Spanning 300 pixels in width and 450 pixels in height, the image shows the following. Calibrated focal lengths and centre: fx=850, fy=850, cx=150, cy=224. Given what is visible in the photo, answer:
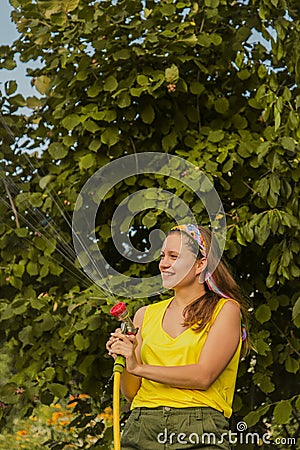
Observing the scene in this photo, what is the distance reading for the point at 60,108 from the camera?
2.69 metres

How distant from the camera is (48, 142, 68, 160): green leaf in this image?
2.71 m

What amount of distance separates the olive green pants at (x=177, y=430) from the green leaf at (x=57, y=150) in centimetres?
124

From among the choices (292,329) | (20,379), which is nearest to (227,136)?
(292,329)

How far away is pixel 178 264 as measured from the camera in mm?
1737

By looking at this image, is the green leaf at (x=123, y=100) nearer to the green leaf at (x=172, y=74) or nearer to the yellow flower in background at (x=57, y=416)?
the green leaf at (x=172, y=74)

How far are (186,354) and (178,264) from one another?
0.64ft

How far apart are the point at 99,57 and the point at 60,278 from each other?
76cm

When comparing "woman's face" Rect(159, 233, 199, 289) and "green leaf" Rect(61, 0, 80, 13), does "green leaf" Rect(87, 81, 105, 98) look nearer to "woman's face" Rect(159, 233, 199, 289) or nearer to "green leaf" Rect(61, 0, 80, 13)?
"green leaf" Rect(61, 0, 80, 13)

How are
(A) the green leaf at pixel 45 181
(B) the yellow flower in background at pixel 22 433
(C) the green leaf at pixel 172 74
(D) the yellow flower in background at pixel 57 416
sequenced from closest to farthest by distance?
(C) the green leaf at pixel 172 74 → (A) the green leaf at pixel 45 181 → (B) the yellow flower in background at pixel 22 433 → (D) the yellow flower in background at pixel 57 416

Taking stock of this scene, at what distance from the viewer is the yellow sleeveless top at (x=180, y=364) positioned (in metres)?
1.63

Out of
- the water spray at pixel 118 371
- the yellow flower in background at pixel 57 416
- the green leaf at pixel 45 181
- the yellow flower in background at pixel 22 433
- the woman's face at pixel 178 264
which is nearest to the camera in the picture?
the water spray at pixel 118 371

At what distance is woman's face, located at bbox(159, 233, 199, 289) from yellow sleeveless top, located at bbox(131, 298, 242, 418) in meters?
0.08

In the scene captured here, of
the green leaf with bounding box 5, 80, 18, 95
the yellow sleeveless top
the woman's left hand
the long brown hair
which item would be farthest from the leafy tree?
the woman's left hand

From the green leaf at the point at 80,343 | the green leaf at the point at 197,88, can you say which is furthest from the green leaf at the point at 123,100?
the green leaf at the point at 80,343
